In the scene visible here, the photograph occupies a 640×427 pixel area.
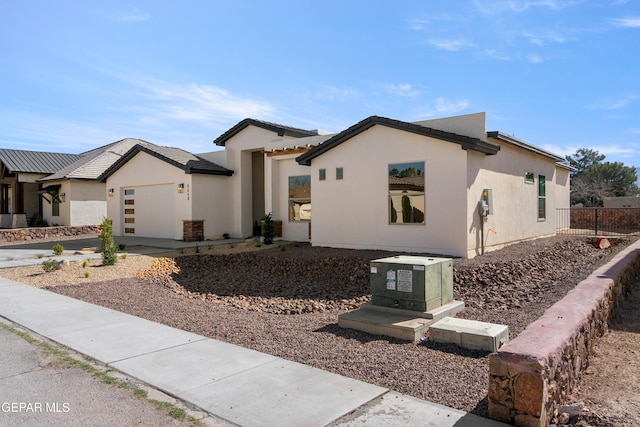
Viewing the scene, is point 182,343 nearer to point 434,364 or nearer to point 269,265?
point 434,364

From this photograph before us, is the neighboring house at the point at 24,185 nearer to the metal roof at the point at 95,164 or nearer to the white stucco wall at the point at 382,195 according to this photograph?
the metal roof at the point at 95,164

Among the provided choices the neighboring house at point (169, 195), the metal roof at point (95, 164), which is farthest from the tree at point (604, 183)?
the metal roof at point (95, 164)

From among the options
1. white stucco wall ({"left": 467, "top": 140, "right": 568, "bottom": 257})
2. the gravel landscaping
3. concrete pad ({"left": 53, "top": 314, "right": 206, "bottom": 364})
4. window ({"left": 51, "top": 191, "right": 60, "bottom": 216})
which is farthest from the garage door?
concrete pad ({"left": 53, "top": 314, "right": 206, "bottom": 364})

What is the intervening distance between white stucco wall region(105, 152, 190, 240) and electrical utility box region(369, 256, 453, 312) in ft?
44.0

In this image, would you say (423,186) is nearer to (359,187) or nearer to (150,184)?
(359,187)

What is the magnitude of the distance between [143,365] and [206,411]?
149 centimetres

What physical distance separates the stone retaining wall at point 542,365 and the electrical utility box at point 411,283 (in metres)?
1.78

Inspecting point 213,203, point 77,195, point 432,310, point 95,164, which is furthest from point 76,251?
point 432,310

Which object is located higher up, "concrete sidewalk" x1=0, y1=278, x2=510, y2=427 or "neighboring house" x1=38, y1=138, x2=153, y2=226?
"neighboring house" x1=38, y1=138, x2=153, y2=226

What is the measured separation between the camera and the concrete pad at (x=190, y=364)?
4.56m

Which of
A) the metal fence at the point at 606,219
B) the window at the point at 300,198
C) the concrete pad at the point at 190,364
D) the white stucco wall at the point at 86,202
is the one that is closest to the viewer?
the concrete pad at the point at 190,364

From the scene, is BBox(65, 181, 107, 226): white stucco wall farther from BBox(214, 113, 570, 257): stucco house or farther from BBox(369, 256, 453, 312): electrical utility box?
BBox(369, 256, 453, 312): electrical utility box

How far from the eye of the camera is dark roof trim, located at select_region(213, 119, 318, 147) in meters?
18.7

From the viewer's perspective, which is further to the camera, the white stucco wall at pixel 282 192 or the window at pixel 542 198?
the white stucco wall at pixel 282 192
